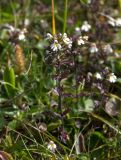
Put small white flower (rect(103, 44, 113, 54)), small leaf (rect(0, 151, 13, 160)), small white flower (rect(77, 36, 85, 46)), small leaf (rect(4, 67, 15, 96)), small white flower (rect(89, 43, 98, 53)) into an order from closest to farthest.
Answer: small leaf (rect(0, 151, 13, 160)) < small white flower (rect(77, 36, 85, 46)) < small leaf (rect(4, 67, 15, 96)) < small white flower (rect(89, 43, 98, 53)) < small white flower (rect(103, 44, 113, 54))

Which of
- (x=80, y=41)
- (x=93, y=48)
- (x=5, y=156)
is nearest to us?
(x=5, y=156)

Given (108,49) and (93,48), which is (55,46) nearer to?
(93,48)

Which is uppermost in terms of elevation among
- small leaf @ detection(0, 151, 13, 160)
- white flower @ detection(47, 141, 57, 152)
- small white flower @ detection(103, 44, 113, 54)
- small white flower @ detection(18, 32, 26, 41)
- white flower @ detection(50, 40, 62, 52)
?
small white flower @ detection(18, 32, 26, 41)

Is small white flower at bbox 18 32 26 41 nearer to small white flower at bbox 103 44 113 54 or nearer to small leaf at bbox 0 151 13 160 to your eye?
small white flower at bbox 103 44 113 54

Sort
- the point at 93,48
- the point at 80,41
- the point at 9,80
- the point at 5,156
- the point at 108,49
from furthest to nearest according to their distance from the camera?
the point at 108,49
the point at 93,48
the point at 9,80
the point at 80,41
the point at 5,156

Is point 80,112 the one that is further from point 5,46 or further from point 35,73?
point 5,46

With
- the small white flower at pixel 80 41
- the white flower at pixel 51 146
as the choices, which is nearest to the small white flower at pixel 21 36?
the small white flower at pixel 80 41

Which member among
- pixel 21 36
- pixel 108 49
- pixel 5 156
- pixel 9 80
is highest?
pixel 21 36

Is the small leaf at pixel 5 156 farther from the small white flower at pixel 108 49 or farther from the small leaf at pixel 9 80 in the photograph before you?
the small white flower at pixel 108 49

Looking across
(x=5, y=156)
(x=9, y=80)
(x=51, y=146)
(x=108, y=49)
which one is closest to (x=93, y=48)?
(x=108, y=49)

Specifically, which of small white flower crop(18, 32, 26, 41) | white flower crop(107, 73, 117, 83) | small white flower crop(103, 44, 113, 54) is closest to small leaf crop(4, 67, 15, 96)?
small white flower crop(18, 32, 26, 41)
